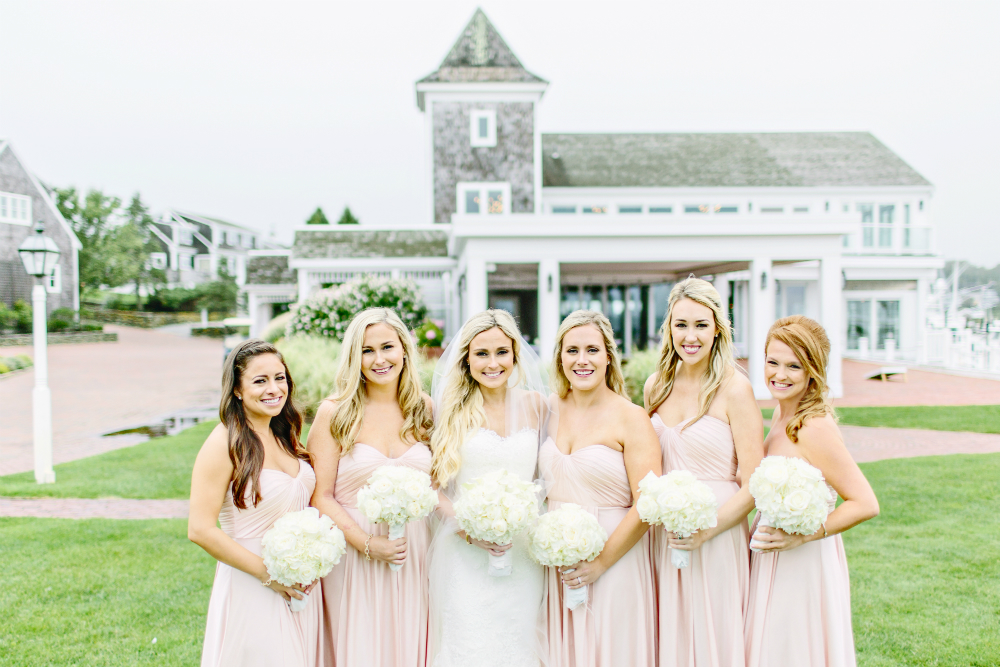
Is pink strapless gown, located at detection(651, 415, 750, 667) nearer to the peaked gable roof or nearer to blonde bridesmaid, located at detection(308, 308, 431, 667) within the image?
blonde bridesmaid, located at detection(308, 308, 431, 667)

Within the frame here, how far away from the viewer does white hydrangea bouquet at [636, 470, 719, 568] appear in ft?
8.82

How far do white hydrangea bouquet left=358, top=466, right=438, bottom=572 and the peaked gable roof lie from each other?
2272 cm

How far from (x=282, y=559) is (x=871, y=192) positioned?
30993 mm

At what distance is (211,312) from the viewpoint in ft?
167

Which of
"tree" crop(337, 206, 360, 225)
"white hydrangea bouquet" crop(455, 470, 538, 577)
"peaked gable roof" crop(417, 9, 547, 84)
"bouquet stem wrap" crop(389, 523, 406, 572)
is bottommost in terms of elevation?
"bouquet stem wrap" crop(389, 523, 406, 572)

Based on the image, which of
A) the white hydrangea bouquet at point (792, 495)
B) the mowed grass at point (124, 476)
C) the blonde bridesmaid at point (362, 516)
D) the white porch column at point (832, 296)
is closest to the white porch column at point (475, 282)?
the mowed grass at point (124, 476)

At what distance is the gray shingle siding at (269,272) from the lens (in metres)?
27.8

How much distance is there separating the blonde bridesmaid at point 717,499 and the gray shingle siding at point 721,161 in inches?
939

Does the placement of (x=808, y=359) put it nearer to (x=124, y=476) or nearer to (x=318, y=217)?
(x=124, y=476)

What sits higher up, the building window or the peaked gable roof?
the peaked gable roof

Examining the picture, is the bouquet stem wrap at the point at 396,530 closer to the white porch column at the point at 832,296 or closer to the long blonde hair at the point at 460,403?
the long blonde hair at the point at 460,403

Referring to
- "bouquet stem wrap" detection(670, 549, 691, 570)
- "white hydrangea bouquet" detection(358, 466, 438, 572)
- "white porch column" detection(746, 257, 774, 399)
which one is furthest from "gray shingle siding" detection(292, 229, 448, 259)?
"bouquet stem wrap" detection(670, 549, 691, 570)

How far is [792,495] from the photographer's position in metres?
2.65

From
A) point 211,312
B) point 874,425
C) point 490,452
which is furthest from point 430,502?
point 211,312
